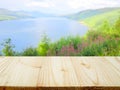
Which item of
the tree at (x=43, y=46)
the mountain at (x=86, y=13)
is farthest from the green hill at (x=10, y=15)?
the mountain at (x=86, y=13)

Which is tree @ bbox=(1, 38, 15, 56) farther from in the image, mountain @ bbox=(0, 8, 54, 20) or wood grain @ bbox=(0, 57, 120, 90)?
wood grain @ bbox=(0, 57, 120, 90)

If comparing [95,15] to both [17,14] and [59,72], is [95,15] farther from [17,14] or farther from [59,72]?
[59,72]

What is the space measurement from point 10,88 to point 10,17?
285 centimetres

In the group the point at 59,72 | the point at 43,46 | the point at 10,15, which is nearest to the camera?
the point at 59,72

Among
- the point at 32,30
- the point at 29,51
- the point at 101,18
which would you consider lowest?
the point at 29,51

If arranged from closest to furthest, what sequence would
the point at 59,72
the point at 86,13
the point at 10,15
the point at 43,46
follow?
the point at 59,72, the point at 43,46, the point at 10,15, the point at 86,13

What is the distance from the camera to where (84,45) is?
10.5ft

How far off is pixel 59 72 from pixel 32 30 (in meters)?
2.57

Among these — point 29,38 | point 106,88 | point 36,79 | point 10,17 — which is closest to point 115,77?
point 106,88

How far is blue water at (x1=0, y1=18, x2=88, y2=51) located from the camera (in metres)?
3.18

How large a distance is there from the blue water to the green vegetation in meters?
0.06

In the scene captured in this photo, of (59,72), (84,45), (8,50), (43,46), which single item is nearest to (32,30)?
(43,46)

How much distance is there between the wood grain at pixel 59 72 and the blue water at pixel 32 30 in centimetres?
229

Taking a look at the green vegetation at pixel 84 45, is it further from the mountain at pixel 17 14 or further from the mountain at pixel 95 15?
the mountain at pixel 17 14
